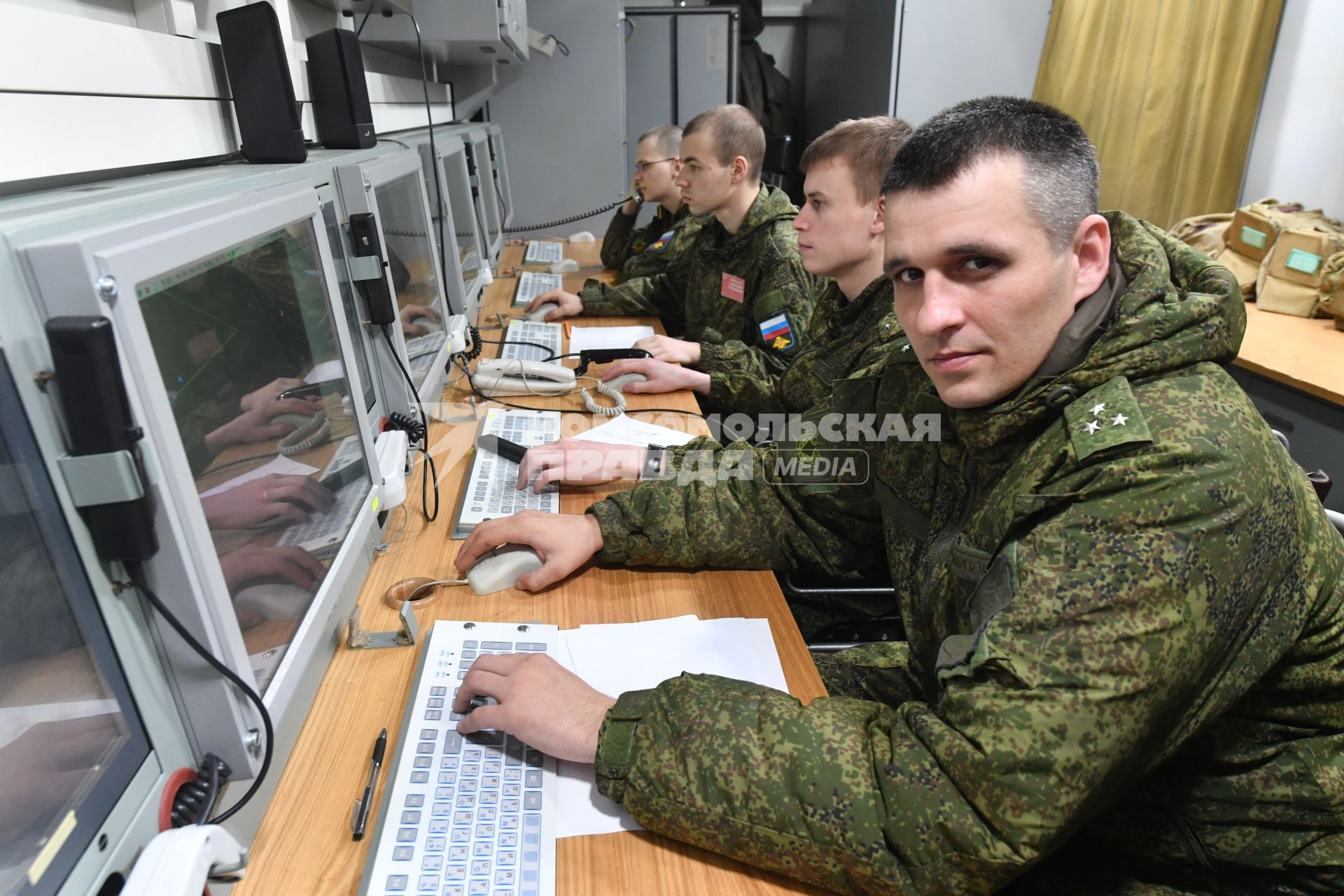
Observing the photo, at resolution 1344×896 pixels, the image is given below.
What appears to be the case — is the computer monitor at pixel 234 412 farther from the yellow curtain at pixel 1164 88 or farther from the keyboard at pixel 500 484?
the yellow curtain at pixel 1164 88

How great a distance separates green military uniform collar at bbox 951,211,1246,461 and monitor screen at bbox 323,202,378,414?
75 cm

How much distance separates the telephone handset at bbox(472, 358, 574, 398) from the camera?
5.55 ft

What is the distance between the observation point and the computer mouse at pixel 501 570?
1.02 metres

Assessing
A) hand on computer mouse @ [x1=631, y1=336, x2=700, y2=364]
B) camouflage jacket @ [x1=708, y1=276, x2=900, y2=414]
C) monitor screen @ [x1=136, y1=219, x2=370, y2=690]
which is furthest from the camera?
hand on computer mouse @ [x1=631, y1=336, x2=700, y2=364]

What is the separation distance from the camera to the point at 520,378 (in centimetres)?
173

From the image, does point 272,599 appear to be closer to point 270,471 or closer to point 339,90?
point 270,471

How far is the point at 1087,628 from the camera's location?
630 millimetres

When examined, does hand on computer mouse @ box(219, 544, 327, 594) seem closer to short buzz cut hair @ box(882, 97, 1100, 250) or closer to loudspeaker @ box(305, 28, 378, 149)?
short buzz cut hair @ box(882, 97, 1100, 250)

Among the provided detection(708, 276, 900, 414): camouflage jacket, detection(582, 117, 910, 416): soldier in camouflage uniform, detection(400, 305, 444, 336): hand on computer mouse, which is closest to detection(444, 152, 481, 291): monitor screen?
detection(400, 305, 444, 336): hand on computer mouse

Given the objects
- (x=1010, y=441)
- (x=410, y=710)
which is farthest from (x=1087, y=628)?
(x=410, y=710)

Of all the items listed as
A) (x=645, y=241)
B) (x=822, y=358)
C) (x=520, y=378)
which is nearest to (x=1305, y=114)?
(x=645, y=241)

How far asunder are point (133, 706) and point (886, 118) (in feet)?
5.26

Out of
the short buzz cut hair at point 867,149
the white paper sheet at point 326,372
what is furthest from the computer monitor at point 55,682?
the short buzz cut hair at point 867,149

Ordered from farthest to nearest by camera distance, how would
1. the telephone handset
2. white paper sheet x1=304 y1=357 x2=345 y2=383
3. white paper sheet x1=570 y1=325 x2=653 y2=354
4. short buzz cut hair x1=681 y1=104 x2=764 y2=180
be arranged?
short buzz cut hair x1=681 y1=104 x2=764 y2=180 → white paper sheet x1=570 y1=325 x2=653 y2=354 → the telephone handset → white paper sheet x1=304 y1=357 x2=345 y2=383
